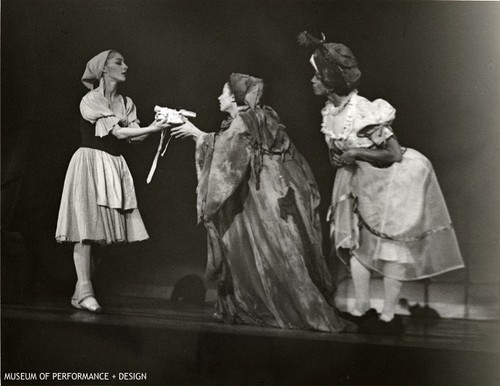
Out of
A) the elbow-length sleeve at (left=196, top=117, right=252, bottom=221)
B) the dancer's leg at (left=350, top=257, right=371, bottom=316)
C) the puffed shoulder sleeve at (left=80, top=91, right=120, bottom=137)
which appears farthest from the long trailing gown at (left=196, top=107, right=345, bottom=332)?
the puffed shoulder sleeve at (left=80, top=91, right=120, bottom=137)

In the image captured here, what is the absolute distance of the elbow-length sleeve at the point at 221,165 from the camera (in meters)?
4.84

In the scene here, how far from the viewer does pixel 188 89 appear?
494 cm

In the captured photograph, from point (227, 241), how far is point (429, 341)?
4.88 feet

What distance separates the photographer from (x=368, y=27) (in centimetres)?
489

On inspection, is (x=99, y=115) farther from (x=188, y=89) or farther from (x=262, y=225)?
(x=262, y=225)

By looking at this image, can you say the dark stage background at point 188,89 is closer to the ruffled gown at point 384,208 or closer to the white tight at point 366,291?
the ruffled gown at point 384,208

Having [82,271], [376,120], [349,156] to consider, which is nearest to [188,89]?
[349,156]

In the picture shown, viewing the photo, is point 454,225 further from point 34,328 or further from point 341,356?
point 34,328

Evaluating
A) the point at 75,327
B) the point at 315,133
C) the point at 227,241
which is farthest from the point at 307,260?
the point at 75,327

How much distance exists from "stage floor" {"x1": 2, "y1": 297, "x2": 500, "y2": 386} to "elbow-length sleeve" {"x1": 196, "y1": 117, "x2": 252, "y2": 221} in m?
0.74

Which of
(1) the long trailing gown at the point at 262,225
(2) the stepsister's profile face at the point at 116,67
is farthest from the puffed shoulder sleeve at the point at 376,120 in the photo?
(2) the stepsister's profile face at the point at 116,67

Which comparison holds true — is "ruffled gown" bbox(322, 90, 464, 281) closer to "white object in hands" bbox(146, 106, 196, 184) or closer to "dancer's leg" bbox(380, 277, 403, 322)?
"dancer's leg" bbox(380, 277, 403, 322)

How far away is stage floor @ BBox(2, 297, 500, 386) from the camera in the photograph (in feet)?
15.3

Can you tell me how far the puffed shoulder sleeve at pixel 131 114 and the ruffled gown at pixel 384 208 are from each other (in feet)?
4.33
